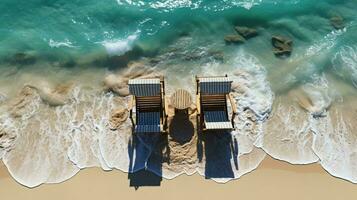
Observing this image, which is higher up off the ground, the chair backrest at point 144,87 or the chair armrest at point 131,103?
the chair backrest at point 144,87

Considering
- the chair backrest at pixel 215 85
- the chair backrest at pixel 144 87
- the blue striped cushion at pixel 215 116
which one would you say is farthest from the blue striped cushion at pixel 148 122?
the chair backrest at pixel 215 85

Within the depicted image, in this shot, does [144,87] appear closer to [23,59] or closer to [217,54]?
[217,54]

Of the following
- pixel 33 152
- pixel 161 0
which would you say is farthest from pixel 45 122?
pixel 161 0

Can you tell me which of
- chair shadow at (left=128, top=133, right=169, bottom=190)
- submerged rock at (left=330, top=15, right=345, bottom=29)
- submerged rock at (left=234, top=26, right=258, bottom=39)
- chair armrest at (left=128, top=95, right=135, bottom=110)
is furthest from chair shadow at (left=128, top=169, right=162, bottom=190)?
submerged rock at (left=330, top=15, right=345, bottom=29)

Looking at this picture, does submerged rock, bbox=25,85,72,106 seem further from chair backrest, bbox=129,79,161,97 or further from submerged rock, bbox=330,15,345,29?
submerged rock, bbox=330,15,345,29

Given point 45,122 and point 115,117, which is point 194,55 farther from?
point 45,122

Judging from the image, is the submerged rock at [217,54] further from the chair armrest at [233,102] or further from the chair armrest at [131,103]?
the chair armrest at [131,103]

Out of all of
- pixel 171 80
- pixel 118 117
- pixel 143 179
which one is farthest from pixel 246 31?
pixel 143 179
